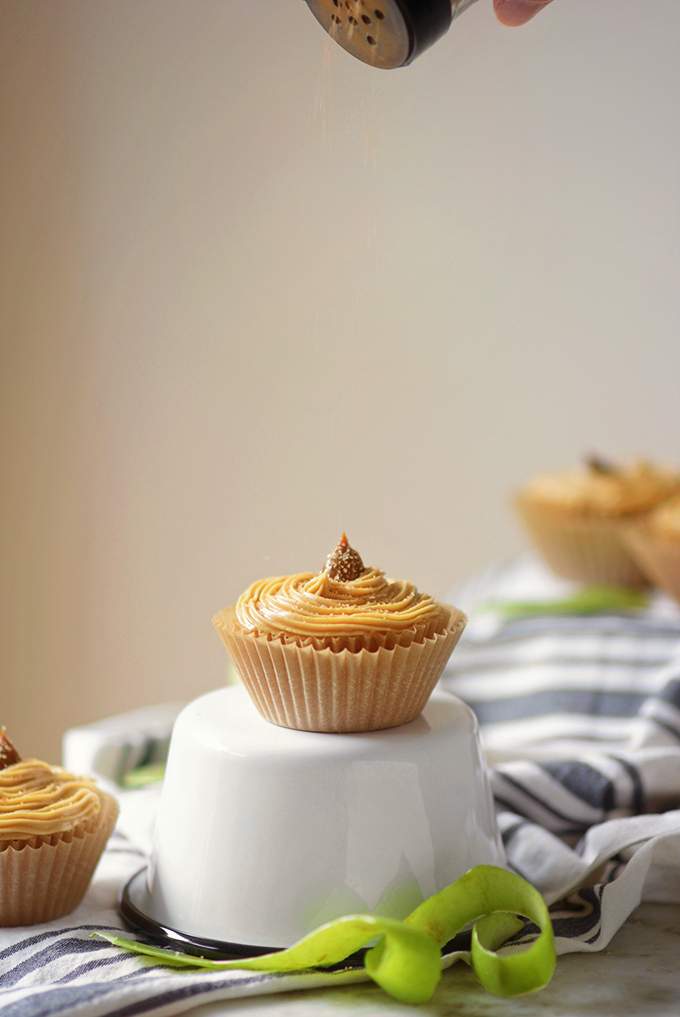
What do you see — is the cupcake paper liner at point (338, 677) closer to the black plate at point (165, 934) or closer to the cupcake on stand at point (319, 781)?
the cupcake on stand at point (319, 781)

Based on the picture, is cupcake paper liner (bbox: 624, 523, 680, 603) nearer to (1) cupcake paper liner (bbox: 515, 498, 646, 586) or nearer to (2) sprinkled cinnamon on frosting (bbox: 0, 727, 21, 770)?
(1) cupcake paper liner (bbox: 515, 498, 646, 586)

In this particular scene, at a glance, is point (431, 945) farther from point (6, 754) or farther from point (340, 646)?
point (6, 754)

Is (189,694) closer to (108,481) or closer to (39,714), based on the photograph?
(39,714)

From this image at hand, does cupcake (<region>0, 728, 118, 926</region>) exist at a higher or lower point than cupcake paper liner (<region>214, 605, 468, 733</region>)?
lower

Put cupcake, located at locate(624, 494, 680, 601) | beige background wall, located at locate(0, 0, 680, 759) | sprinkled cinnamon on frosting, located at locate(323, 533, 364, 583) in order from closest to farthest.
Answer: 1. sprinkled cinnamon on frosting, located at locate(323, 533, 364, 583)
2. cupcake, located at locate(624, 494, 680, 601)
3. beige background wall, located at locate(0, 0, 680, 759)

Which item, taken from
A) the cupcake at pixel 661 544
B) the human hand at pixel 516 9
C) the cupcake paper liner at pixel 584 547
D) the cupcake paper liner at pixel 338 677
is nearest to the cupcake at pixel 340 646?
the cupcake paper liner at pixel 338 677

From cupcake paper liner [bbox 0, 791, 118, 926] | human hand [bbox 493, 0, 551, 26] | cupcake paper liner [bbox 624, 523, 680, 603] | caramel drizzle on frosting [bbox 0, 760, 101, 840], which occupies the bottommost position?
cupcake paper liner [bbox 0, 791, 118, 926]

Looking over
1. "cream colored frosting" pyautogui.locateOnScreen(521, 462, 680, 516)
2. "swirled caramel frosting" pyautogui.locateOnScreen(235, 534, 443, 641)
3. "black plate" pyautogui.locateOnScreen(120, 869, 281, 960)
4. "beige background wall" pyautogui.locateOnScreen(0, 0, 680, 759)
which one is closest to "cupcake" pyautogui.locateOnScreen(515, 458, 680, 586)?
"cream colored frosting" pyautogui.locateOnScreen(521, 462, 680, 516)
